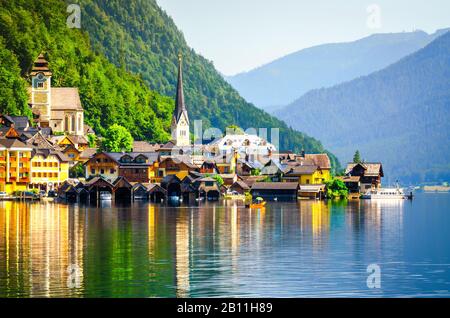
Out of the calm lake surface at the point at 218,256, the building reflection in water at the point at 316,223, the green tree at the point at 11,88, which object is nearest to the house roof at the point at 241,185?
the building reflection in water at the point at 316,223

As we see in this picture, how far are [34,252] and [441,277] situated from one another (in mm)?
16452

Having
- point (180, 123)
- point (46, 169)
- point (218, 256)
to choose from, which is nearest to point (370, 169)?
point (180, 123)

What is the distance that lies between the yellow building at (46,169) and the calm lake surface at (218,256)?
3778cm

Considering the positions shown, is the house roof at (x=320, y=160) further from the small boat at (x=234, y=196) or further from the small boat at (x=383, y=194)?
the small boat at (x=234, y=196)

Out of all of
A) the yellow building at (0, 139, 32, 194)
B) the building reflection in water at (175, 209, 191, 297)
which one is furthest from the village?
the building reflection in water at (175, 209, 191, 297)

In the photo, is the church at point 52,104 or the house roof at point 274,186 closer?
the house roof at point 274,186

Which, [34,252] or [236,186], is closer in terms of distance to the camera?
[34,252]

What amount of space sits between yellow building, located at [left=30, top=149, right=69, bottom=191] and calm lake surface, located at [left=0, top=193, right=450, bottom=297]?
37776 millimetres

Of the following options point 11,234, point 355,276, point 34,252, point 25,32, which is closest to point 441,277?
point 355,276

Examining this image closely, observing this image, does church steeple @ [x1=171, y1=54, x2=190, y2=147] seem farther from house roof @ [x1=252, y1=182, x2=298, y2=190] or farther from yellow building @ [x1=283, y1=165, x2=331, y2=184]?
house roof @ [x1=252, y1=182, x2=298, y2=190]

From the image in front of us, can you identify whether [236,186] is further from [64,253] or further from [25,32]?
[64,253]

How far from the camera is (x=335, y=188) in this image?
113m

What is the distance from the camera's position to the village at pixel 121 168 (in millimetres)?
103500
